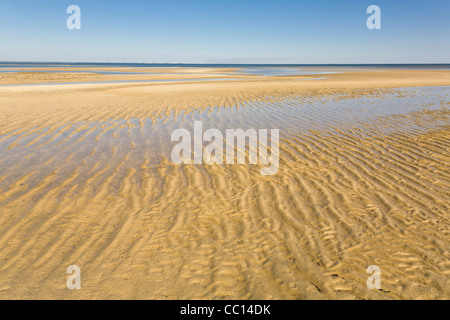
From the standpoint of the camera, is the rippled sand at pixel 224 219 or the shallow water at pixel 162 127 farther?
the shallow water at pixel 162 127

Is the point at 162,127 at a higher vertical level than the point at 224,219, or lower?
higher

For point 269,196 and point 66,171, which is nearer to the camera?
point 269,196

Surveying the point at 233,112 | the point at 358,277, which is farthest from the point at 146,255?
the point at 233,112

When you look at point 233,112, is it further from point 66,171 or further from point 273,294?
point 273,294

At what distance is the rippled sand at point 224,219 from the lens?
3.01 metres

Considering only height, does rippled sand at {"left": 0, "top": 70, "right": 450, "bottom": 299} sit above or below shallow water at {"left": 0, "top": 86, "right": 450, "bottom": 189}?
below

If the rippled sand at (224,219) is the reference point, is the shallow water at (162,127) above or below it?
above

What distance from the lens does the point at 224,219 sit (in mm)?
4234

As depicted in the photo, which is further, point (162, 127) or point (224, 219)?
point (162, 127)

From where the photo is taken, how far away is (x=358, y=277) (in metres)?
3.05

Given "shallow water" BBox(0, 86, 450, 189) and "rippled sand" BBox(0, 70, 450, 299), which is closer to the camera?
"rippled sand" BBox(0, 70, 450, 299)

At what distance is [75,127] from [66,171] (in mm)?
4315

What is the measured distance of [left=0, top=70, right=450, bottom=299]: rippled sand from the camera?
301 cm
